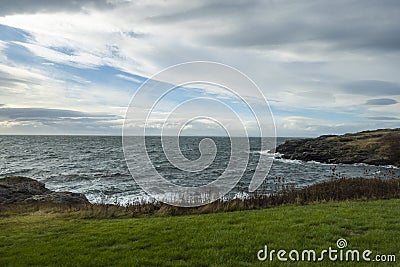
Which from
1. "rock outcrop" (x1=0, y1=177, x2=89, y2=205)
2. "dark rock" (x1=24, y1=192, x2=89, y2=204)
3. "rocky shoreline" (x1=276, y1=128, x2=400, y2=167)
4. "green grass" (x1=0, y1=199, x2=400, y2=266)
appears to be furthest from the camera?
"rocky shoreline" (x1=276, y1=128, x2=400, y2=167)

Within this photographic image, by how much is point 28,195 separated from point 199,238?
18576mm

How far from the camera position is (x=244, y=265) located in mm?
Result: 6609

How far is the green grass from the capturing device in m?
7.19

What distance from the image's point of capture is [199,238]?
8.49m

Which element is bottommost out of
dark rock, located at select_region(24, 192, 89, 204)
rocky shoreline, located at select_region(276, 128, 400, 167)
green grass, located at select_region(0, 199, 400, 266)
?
dark rock, located at select_region(24, 192, 89, 204)

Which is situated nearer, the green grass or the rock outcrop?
the green grass

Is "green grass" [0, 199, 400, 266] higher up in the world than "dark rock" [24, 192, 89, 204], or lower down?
higher up

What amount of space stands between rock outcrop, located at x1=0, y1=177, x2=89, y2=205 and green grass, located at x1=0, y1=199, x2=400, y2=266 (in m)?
9.42

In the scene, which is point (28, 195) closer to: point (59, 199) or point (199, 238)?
point (59, 199)

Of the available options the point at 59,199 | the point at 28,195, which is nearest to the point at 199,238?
the point at 59,199

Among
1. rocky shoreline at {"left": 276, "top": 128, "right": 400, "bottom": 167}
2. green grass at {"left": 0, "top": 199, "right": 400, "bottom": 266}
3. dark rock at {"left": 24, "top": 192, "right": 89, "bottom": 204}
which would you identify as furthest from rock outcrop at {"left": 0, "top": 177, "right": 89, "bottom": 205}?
rocky shoreline at {"left": 276, "top": 128, "right": 400, "bottom": 167}

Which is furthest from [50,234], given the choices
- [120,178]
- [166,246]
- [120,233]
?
[120,178]

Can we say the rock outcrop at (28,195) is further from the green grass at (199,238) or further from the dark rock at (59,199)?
the green grass at (199,238)

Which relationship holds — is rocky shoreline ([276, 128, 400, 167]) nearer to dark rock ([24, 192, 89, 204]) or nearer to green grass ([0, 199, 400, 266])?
dark rock ([24, 192, 89, 204])
